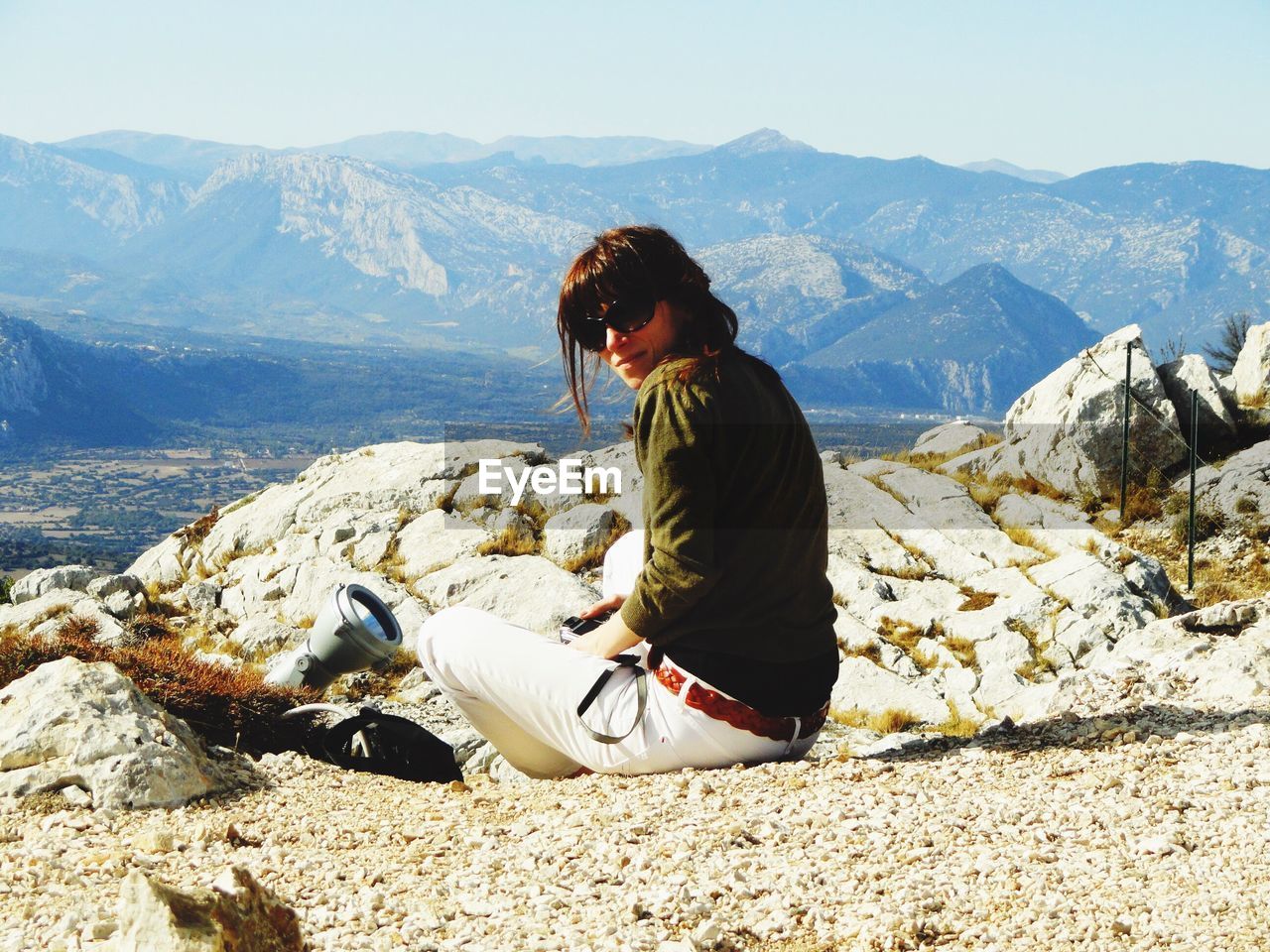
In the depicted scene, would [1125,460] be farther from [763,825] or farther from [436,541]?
[763,825]

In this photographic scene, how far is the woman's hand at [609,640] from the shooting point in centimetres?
498

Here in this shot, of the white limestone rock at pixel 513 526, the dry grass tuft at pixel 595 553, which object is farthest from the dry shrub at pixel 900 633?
the white limestone rock at pixel 513 526

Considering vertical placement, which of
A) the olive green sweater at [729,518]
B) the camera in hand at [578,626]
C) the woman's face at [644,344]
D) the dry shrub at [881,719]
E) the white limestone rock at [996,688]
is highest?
the woman's face at [644,344]

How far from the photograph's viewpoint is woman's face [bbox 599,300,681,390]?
500cm

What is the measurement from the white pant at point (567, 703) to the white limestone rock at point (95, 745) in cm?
145

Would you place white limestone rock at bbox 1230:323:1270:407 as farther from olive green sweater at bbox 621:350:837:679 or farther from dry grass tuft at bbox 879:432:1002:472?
olive green sweater at bbox 621:350:837:679

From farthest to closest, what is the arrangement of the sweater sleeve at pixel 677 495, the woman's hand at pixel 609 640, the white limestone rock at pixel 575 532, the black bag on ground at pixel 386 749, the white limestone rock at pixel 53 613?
1. the white limestone rock at pixel 575 532
2. the white limestone rock at pixel 53 613
3. the black bag on ground at pixel 386 749
4. the woman's hand at pixel 609 640
5. the sweater sleeve at pixel 677 495

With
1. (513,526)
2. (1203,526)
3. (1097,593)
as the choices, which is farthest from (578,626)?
(1203,526)

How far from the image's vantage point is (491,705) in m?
5.65

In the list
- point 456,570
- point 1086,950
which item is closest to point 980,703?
point 456,570

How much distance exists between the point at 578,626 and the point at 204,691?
9.44 feet

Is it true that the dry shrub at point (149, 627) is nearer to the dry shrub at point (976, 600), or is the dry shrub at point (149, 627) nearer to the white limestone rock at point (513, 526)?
the white limestone rock at point (513, 526)

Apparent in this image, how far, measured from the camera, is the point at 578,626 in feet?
18.9

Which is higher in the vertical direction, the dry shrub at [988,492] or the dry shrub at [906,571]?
the dry shrub at [988,492]
